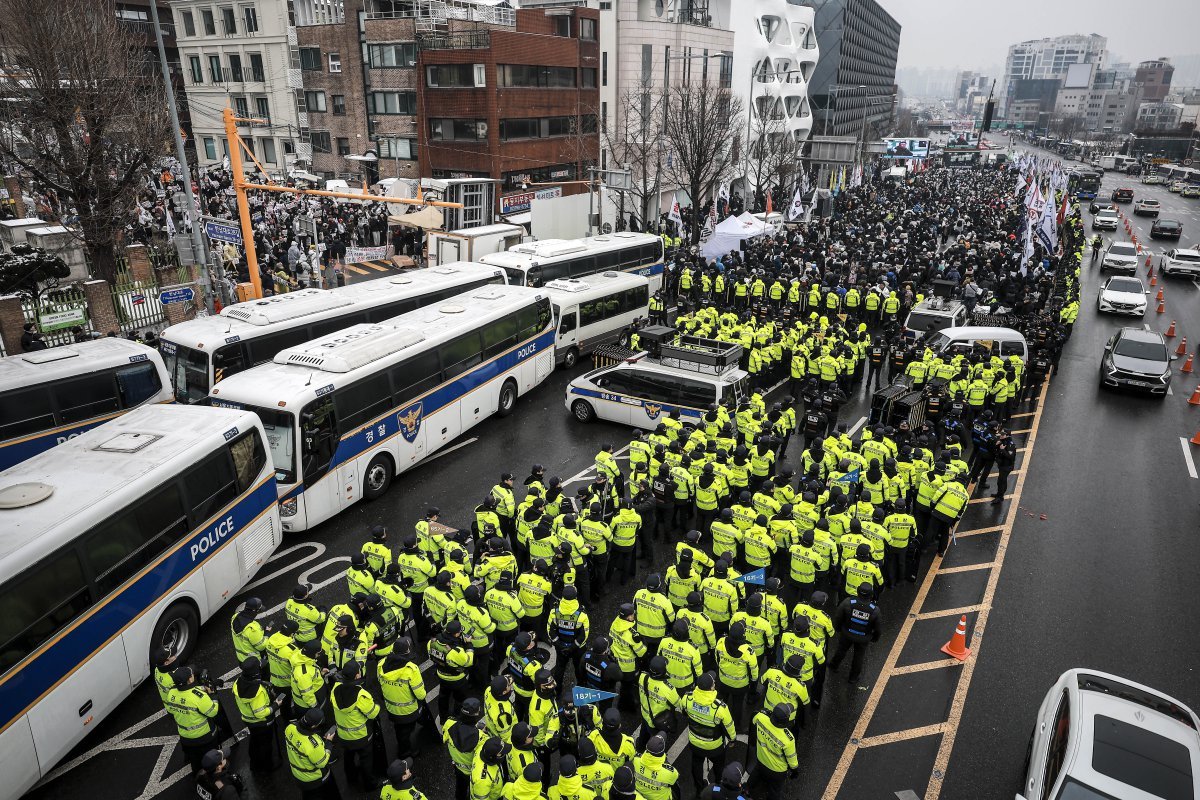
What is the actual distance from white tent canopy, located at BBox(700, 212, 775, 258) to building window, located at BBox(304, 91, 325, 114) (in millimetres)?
28088

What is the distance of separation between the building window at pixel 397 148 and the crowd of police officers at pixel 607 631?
30.6m

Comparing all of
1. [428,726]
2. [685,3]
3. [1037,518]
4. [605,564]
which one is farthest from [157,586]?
[685,3]

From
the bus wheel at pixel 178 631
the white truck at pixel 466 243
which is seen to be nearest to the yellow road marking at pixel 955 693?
the bus wheel at pixel 178 631

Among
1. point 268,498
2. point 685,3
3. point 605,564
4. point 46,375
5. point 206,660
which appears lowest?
point 206,660

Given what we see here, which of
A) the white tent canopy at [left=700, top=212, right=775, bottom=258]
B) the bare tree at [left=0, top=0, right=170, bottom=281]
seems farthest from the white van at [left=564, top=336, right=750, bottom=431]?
the bare tree at [left=0, top=0, right=170, bottom=281]

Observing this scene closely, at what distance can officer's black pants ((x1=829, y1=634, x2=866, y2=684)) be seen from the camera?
29.3ft

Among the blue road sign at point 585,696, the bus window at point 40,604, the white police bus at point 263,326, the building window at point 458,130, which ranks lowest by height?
the blue road sign at point 585,696

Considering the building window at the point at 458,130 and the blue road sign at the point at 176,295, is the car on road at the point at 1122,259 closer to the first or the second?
the building window at the point at 458,130

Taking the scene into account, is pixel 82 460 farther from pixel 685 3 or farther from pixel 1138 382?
pixel 685 3

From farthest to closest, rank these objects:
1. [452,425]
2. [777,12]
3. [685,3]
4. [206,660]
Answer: [777,12] < [685,3] < [452,425] < [206,660]

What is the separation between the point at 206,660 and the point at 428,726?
3.75m

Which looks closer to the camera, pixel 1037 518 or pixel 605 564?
pixel 605 564

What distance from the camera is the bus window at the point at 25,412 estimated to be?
12.3 m

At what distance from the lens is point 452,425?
1597 centimetres
